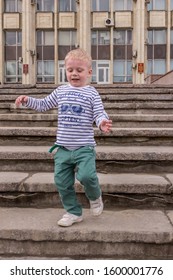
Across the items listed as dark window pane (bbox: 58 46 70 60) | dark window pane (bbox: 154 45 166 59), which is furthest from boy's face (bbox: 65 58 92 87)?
dark window pane (bbox: 58 46 70 60)

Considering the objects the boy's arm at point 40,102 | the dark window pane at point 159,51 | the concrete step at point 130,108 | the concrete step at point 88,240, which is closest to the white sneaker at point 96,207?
the concrete step at point 88,240

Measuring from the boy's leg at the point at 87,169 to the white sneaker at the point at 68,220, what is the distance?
22 centimetres

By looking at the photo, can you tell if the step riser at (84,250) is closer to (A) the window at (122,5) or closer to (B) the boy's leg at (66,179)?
(B) the boy's leg at (66,179)

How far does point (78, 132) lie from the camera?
2443 millimetres

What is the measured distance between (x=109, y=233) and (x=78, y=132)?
2.58 feet

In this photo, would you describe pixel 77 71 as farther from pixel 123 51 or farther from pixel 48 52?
pixel 48 52

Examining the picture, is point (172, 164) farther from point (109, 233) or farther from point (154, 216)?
point (109, 233)

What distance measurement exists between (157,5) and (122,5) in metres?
2.75

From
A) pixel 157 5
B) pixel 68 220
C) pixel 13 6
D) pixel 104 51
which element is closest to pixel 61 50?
pixel 104 51

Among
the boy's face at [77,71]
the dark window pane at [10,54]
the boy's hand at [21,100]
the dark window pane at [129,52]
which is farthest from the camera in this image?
the dark window pane at [10,54]

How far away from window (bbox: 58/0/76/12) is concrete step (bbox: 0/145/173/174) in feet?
80.4

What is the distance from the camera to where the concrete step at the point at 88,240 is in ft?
7.44

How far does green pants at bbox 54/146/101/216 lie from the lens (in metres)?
2.40
